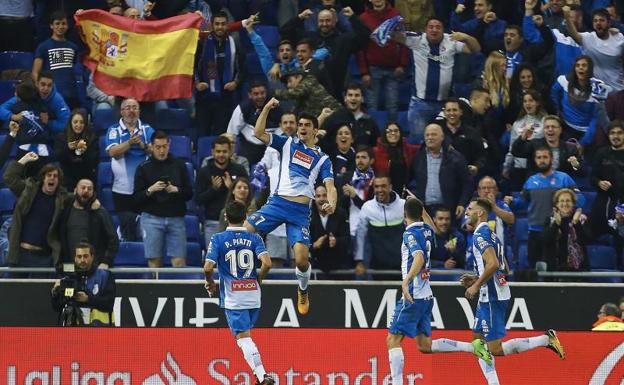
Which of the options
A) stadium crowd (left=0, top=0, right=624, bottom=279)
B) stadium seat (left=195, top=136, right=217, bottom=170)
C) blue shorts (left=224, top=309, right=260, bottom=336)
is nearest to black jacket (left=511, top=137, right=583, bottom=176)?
stadium crowd (left=0, top=0, right=624, bottom=279)

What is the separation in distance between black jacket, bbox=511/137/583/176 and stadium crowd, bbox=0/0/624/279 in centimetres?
3

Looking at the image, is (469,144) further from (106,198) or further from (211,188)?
(106,198)

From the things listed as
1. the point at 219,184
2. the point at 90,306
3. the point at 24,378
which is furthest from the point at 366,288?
the point at 24,378

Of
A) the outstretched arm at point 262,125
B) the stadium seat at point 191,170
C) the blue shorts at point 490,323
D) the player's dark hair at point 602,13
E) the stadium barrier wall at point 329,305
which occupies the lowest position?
the stadium barrier wall at point 329,305

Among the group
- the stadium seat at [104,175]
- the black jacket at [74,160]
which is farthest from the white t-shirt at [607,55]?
the black jacket at [74,160]

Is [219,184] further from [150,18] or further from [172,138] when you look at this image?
[150,18]

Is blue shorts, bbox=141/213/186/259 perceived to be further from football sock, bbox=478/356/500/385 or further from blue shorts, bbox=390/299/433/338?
football sock, bbox=478/356/500/385

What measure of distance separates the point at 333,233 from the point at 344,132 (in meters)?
1.38

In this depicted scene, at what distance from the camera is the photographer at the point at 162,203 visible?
19.7 meters

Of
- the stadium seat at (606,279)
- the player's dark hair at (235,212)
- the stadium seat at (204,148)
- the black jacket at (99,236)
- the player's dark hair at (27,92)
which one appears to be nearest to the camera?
the player's dark hair at (235,212)

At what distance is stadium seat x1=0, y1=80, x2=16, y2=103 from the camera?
2248 cm

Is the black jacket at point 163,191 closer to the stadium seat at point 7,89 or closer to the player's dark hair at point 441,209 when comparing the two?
the player's dark hair at point 441,209

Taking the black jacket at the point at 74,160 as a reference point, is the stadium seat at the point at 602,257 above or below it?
below

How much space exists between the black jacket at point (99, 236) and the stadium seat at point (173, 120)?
2.91m
